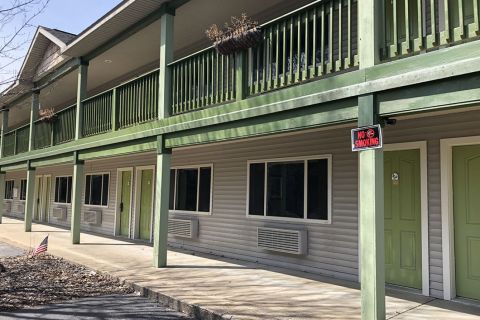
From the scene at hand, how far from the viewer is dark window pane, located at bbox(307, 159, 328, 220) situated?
8.18 metres

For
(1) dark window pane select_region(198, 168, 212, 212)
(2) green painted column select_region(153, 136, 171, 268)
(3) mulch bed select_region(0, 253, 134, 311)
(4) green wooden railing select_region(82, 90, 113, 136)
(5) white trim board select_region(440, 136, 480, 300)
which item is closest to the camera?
(5) white trim board select_region(440, 136, 480, 300)

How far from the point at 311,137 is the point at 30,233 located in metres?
11.9

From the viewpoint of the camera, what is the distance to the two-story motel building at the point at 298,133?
490cm

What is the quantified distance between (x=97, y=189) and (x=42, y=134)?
108 inches

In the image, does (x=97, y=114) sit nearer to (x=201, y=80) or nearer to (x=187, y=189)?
(x=187, y=189)

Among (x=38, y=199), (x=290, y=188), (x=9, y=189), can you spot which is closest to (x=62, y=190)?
(x=38, y=199)

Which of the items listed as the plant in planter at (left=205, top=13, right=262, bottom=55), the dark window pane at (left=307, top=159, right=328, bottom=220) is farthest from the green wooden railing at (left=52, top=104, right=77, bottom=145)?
the dark window pane at (left=307, top=159, right=328, bottom=220)

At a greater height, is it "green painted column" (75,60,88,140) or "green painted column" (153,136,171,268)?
"green painted column" (75,60,88,140)

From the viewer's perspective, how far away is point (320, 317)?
5387 mm

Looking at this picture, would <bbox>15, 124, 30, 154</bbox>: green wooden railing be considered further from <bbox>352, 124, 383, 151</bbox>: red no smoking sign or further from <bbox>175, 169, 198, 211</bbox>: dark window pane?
<bbox>352, 124, 383, 151</bbox>: red no smoking sign

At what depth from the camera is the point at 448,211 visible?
6293 mm

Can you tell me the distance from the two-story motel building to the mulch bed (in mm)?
1443

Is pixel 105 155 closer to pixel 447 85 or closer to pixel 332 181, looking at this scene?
pixel 332 181

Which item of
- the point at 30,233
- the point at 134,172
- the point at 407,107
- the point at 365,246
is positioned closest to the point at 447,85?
the point at 407,107
